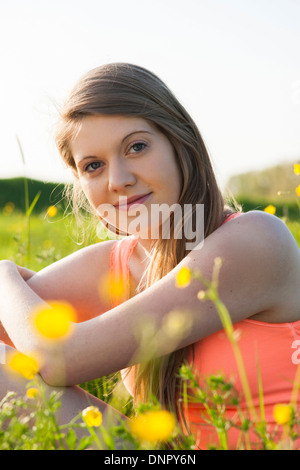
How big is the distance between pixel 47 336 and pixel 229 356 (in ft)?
1.77

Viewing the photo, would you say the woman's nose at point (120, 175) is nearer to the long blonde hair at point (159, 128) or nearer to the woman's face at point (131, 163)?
the woman's face at point (131, 163)

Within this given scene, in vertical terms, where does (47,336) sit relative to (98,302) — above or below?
above

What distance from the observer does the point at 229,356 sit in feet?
5.54

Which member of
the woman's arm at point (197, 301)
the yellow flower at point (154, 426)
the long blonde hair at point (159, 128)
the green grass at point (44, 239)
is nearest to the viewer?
the yellow flower at point (154, 426)

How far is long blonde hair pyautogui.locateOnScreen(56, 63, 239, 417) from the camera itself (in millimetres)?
1826

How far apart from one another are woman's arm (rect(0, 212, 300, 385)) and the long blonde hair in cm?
19

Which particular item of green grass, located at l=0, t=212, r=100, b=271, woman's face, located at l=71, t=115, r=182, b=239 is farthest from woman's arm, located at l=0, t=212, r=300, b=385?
green grass, located at l=0, t=212, r=100, b=271

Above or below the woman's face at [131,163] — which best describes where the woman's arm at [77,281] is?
below

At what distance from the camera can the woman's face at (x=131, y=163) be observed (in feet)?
6.08

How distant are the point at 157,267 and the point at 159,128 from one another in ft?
1.56

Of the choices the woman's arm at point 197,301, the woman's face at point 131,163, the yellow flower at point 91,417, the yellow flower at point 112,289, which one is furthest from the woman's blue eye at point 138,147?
the yellow flower at point 91,417

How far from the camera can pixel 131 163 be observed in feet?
6.09
